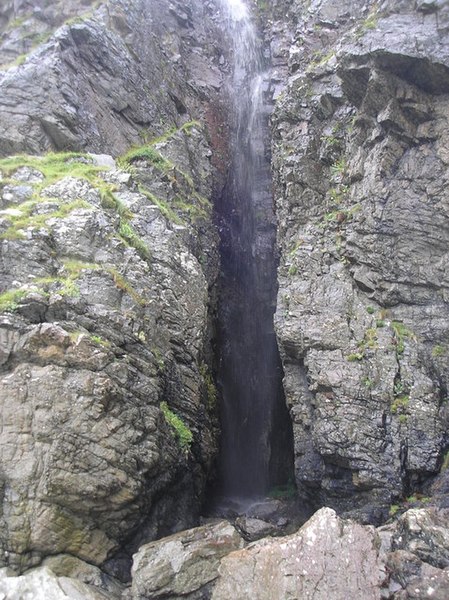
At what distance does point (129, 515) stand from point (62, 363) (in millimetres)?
3644

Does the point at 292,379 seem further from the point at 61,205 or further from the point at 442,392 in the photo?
the point at 61,205

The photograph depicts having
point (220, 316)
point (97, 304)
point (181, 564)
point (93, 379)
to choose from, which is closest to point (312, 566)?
point (181, 564)

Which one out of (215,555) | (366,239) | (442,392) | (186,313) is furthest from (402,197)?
(215,555)

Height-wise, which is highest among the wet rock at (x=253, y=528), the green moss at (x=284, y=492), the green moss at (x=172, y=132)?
the green moss at (x=172, y=132)

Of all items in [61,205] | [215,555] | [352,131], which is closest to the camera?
[215,555]

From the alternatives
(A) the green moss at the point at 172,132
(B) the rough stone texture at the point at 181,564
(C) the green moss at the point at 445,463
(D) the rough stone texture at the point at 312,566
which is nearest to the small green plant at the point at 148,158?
(A) the green moss at the point at 172,132

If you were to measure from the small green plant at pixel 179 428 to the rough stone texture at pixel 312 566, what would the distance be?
4.00m

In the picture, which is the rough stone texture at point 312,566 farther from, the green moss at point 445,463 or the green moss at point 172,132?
the green moss at point 172,132

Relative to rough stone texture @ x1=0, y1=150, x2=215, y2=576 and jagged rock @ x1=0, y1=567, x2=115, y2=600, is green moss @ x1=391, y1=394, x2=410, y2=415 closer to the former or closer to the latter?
rough stone texture @ x1=0, y1=150, x2=215, y2=576

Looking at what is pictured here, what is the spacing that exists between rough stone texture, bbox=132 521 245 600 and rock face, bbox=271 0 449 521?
4.52m

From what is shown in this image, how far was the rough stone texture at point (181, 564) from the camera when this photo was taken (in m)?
9.24

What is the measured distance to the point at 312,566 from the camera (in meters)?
8.23

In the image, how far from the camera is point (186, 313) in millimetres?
15125

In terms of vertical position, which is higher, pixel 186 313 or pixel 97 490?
pixel 186 313
